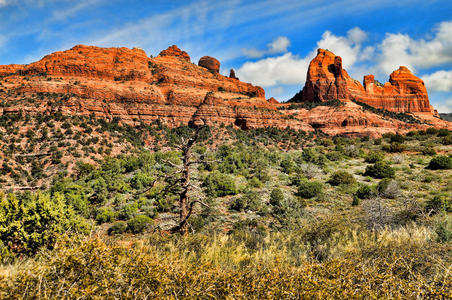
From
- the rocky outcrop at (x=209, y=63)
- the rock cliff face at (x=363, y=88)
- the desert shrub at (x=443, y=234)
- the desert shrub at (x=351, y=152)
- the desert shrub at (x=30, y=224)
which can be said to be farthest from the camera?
the rocky outcrop at (x=209, y=63)

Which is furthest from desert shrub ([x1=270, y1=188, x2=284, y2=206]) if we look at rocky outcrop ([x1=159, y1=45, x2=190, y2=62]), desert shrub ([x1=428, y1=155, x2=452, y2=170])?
rocky outcrop ([x1=159, y1=45, x2=190, y2=62])

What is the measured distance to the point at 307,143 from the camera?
47.4 meters

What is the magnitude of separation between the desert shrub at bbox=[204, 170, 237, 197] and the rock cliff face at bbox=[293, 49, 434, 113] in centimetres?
6342

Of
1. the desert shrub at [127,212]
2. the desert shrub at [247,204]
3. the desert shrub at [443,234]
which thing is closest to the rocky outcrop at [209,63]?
the desert shrub at [247,204]

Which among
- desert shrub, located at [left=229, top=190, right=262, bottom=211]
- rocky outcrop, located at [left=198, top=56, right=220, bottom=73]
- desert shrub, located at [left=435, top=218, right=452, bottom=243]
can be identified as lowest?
desert shrub, located at [left=229, top=190, right=262, bottom=211]

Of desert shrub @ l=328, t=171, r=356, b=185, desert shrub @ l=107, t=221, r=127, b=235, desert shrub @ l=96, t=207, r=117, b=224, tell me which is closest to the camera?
desert shrub @ l=107, t=221, r=127, b=235

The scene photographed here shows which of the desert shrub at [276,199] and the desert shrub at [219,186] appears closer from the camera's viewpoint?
the desert shrub at [276,199]

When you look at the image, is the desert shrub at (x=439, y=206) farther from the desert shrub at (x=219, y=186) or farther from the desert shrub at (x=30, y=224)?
the desert shrub at (x=30, y=224)

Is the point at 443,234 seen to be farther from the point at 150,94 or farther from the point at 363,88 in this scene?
the point at 363,88

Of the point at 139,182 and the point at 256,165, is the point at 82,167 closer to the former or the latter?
the point at 139,182

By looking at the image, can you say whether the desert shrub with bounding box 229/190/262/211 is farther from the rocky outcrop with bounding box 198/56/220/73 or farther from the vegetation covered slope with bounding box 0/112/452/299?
the rocky outcrop with bounding box 198/56/220/73

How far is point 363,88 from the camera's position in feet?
274

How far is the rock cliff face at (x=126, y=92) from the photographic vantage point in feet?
134

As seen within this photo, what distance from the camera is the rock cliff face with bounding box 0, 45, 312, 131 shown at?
4088 centimetres
